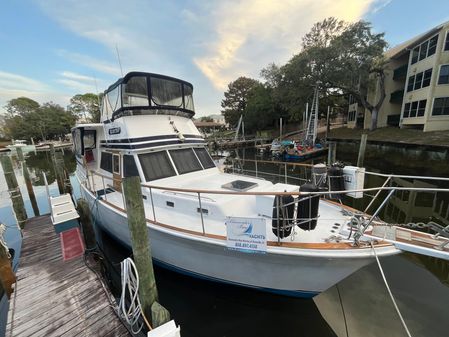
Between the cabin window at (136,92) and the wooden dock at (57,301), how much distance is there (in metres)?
4.04

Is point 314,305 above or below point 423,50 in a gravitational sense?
below

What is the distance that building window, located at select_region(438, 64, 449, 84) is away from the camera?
1736cm

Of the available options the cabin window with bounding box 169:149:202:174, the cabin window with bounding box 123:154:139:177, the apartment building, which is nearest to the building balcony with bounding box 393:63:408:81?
the apartment building

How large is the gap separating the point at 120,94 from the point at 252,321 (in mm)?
6053

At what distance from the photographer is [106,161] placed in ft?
22.4

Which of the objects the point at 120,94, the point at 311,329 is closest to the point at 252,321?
the point at 311,329

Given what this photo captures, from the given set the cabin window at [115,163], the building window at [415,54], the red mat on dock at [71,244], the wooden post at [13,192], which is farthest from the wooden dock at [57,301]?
the building window at [415,54]

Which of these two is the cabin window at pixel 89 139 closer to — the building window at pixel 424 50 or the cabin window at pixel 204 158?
the cabin window at pixel 204 158

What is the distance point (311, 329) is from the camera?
3.61 m

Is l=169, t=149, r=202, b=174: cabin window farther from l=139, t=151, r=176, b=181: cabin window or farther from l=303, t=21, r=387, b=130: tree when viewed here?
l=303, t=21, r=387, b=130: tree

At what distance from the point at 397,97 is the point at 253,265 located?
96.6 ft

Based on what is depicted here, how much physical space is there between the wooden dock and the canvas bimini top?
389 centimetres

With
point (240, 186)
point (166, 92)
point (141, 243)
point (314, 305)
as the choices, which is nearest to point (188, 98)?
point (166, 92)

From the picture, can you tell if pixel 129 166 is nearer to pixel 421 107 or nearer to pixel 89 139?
pixel 89 139
